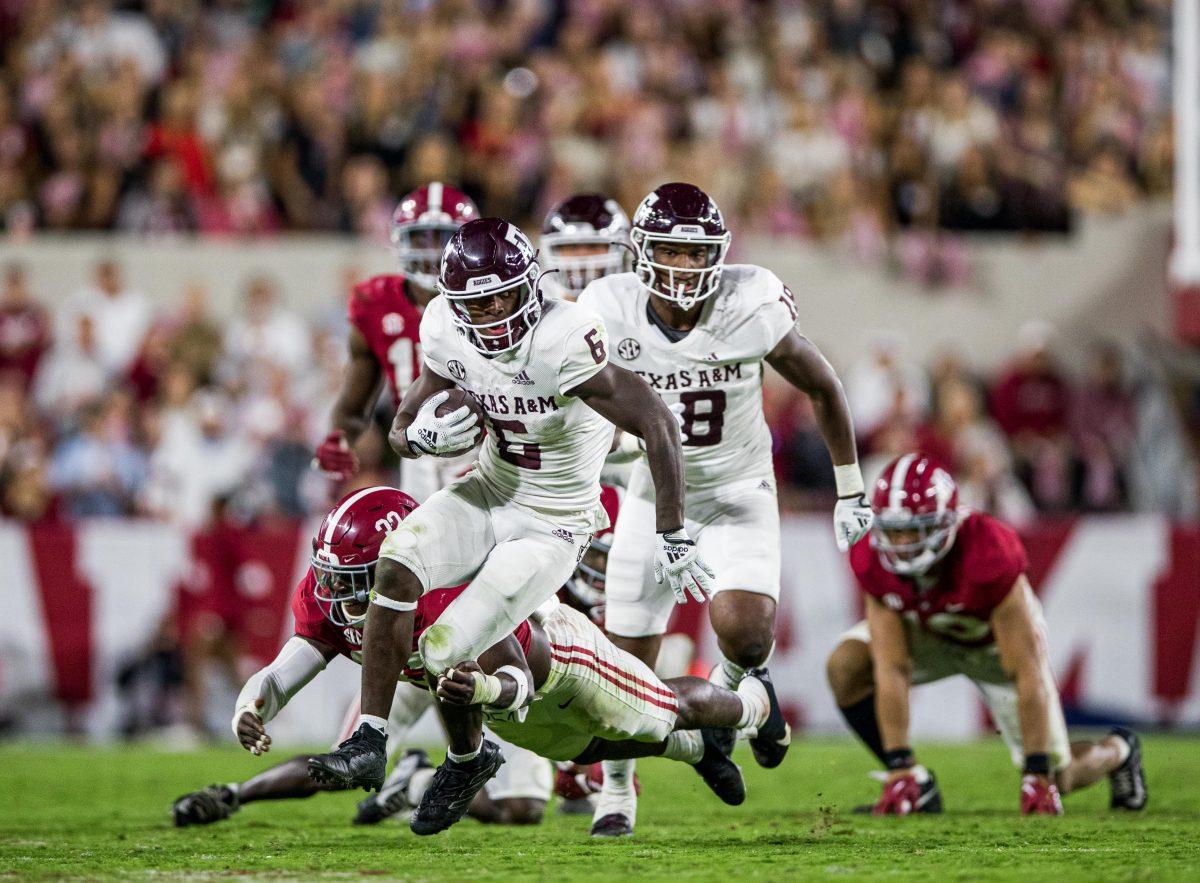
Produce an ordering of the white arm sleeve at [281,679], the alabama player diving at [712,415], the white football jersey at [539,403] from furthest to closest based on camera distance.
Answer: the alabama player diving at [712,415] → the white arm sleeve at [281,679] → the white football jersey at [539,403]

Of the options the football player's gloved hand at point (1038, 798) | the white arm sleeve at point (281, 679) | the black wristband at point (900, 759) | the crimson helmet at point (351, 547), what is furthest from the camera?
the black wristband at point (900, 759)

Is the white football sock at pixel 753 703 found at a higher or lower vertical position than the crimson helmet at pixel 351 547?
lower

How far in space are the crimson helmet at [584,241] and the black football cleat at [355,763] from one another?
9.80 feet

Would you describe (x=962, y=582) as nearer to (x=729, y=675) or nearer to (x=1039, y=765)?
(x=1039, y=765)

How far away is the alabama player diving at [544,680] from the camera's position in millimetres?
6496

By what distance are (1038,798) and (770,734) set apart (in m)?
1.47

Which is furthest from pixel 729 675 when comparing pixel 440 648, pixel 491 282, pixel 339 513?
pixel 491 282

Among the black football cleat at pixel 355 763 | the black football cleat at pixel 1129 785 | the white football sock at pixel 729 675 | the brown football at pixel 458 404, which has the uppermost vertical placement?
the brown football at pixel 458 404

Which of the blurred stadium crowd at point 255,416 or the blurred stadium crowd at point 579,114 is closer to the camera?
the blurred stadium crowd at point 255,416

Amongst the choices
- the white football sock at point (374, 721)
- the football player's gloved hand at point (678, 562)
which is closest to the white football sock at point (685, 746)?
the football player's gloved hand at point (678, 562)

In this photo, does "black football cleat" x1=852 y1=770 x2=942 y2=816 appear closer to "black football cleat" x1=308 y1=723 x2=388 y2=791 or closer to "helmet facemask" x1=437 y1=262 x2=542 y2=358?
"black football cleat" x1=308 y1=723 x2=388 y2=791

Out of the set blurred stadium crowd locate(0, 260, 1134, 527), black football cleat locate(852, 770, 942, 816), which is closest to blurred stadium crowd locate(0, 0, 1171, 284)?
blurred stadium crowd locate(0, 260, 1134, 527)

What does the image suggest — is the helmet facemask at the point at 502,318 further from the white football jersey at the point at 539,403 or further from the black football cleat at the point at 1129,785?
the black football cleat at the point at 1129,785

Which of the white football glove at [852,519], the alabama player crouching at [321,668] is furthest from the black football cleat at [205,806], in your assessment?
the white football glove at [852,519]
